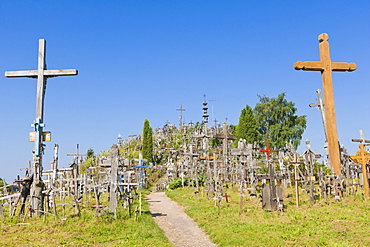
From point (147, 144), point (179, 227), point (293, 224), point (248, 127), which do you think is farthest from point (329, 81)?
point (248, 127)

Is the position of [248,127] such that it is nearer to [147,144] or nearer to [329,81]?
[147,144]

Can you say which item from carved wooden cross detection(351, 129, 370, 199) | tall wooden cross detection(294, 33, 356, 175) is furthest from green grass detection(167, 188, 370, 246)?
tall wooden cross detection(294, 33, 356, 175)

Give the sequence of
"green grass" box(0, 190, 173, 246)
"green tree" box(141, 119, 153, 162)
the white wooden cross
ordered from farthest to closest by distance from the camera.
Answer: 1. "green tree" box(141, 119, 153, 162)
2. the white wooden cross
3. "green grass" box(0, 190, 173, 246)

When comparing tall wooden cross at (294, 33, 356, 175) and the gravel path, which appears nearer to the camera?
the gravel path

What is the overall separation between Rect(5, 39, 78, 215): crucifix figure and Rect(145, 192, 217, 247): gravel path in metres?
5.04

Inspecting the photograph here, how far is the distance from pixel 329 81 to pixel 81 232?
40.1ft

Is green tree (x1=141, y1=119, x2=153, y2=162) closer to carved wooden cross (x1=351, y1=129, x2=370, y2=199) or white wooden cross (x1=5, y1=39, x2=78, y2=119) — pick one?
white wooden cross (x1=5, y1=39, x2=78, y2=119)

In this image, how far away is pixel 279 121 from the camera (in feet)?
174

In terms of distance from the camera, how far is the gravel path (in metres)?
11.1

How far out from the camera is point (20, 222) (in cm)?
1252

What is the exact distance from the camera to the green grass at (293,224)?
9.77 metres

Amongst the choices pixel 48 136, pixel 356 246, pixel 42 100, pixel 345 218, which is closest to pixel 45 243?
pixel 48 136

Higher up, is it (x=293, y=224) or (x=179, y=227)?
(x=293, y=224)

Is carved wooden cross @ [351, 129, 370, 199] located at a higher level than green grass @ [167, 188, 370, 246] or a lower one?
higher
